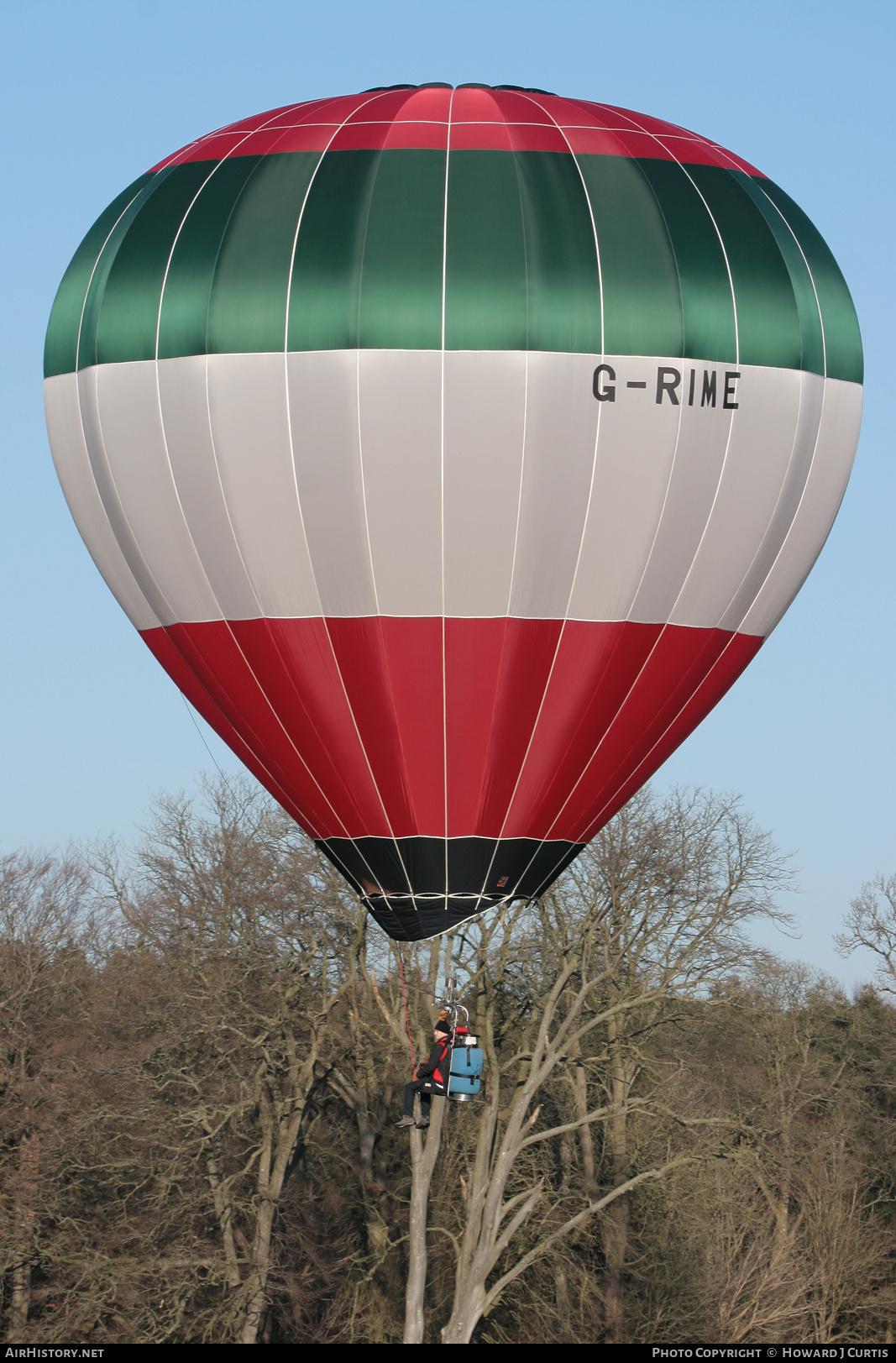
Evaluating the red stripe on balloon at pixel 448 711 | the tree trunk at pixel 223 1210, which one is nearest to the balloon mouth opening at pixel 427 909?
the red stripe on balloon at pixel 448 711

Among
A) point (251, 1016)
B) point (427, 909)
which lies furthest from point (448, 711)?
point (251, 1016)

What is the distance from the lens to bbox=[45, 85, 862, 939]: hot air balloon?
41.0 ft

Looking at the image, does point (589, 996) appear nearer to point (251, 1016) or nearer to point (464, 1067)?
point (251, 1016)

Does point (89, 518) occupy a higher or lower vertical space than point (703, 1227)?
higher

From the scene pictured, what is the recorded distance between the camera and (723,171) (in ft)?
46.2

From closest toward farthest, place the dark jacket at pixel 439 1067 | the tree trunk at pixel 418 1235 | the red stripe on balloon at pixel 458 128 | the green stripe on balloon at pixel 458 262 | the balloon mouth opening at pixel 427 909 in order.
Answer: the dark jacket at pixel 439 1067, the green stripe on balloon at pixel 458 262, the balloon mouth opening at pixel 427 909, the red stripe on balloon at pixel 458 128, the tree trunk at pixel 418 1235

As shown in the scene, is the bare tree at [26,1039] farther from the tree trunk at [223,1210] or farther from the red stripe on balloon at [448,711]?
the red stripe on balloon at [448,711]

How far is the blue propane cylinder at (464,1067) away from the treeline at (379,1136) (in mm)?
9668

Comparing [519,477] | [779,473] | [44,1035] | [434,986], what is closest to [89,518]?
[519,477]

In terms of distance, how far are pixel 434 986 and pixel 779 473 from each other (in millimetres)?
11352

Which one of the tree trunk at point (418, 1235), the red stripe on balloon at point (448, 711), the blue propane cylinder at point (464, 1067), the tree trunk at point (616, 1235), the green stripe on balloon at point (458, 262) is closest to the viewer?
the blue propane cylinder at point (464, 1067)

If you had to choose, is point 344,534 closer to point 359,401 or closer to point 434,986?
point 359,401

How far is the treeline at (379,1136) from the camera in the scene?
23.0 metres

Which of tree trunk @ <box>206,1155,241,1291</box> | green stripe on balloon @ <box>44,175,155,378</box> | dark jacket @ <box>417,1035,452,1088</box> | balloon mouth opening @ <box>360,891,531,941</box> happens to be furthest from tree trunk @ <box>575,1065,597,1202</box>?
green stripe on balloon @ <box>44,175,155,378</box>
